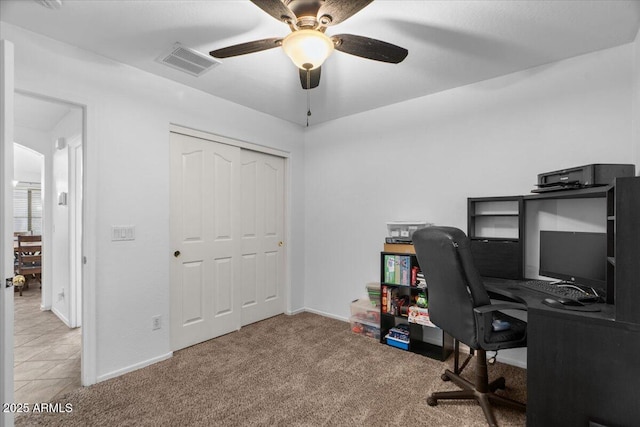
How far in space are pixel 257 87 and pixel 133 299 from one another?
83.0 inches

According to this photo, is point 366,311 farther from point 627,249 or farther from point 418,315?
point 627,249

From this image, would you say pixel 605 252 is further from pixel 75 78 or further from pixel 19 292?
pixel 19 292

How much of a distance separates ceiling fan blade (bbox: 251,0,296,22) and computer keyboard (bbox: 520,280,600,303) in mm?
2138

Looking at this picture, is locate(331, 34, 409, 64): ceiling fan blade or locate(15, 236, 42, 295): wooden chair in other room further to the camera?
locate(15, 236, 42, 295): wooden chair in other room

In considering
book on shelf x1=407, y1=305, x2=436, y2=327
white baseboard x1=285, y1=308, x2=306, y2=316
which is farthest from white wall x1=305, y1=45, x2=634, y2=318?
book on shelf x1=407, y1=305, x2=436, y2=327

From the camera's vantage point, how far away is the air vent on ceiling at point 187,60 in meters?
2.17

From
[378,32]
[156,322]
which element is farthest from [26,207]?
[378,32]

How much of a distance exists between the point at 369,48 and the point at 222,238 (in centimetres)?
228

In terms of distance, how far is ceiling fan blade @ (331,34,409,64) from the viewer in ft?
5.19

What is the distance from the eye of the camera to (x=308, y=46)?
59.3 inches

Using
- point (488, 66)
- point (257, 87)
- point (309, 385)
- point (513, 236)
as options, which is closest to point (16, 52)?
point (257, 87)

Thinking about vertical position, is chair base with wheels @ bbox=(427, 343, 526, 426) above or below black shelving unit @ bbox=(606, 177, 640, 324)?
below

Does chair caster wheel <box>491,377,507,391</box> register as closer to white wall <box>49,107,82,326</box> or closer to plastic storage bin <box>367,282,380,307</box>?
plastic storage bin <box>367,282,380,307</box>

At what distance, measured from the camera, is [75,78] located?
2.13 m
